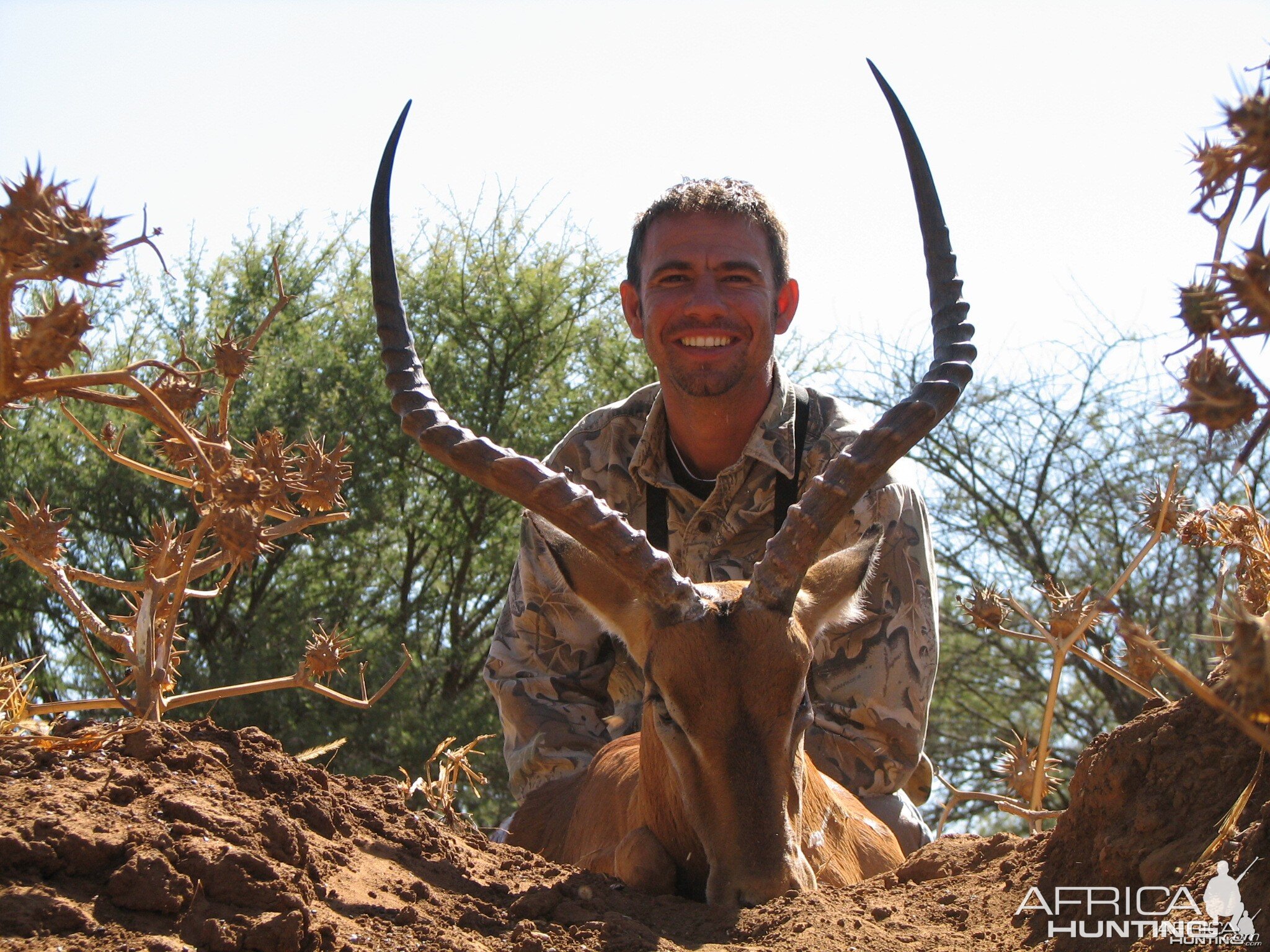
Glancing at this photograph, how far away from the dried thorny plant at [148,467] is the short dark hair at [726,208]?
147 inches

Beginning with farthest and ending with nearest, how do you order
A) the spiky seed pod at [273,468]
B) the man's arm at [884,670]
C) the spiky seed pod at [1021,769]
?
1. the man's arm at [884,670]
2. the spiky seed pod at [1021,769]
3. the spiky seed pod at [273,468]

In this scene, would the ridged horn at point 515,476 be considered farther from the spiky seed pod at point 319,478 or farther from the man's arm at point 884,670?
the man's arm at point 884,670

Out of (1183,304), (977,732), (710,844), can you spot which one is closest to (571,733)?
(710,844)

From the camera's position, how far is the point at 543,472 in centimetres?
441

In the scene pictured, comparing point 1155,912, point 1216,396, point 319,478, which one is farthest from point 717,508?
point 1216,396

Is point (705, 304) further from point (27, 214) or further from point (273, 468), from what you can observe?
point (27, 214)

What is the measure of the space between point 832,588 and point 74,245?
290 cm

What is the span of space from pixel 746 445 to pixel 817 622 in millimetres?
2271

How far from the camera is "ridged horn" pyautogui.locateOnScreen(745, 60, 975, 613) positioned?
4.18 meters

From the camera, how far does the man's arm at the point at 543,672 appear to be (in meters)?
6.55

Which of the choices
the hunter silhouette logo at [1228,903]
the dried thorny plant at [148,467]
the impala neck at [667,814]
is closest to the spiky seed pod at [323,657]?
the dried thorny plant at [148,467]

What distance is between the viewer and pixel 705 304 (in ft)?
22.2

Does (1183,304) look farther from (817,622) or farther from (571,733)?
(571,733)

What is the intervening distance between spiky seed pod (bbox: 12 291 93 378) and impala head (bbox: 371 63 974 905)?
170cm
